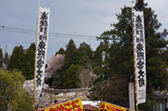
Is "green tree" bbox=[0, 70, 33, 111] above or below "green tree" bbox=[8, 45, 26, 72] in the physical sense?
below

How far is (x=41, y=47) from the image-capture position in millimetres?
10906

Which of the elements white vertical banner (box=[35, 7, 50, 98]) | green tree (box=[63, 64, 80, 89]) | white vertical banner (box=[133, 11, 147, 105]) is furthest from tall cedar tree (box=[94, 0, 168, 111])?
green tree (box=[63, 64, 80, 89])

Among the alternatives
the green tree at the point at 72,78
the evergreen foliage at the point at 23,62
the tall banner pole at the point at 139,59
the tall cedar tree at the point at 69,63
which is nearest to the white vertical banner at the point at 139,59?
the tall banner pole at the point at 139,59

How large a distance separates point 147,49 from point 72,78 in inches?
559

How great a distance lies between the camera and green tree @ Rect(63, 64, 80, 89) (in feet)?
84.4

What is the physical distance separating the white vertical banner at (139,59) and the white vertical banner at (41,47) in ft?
17.0

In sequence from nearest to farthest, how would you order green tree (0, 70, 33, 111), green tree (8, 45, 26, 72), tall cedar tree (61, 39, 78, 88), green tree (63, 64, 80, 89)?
green tree (0, 70, 33, 111) < green tree (63, 64, 80, 89) < tall cedar tree (61, 39, 78, 88) < green tree (8, 45, 26, 72)

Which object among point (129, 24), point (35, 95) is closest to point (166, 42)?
point (129, 24)

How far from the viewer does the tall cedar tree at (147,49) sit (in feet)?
43.3

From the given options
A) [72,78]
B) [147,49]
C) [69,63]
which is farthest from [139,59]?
[69,63]

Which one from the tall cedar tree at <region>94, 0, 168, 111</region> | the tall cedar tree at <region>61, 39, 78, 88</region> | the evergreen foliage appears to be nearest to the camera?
the tall cedar tree at <region>94, 0, 168, 111</region>

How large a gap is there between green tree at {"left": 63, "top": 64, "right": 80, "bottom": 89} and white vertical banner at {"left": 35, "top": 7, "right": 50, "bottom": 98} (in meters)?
15.0

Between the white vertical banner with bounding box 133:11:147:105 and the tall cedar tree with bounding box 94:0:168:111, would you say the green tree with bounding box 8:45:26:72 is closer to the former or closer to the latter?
the tall cedar tree with bounding box 94:0:168:111

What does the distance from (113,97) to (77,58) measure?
16.2 m
